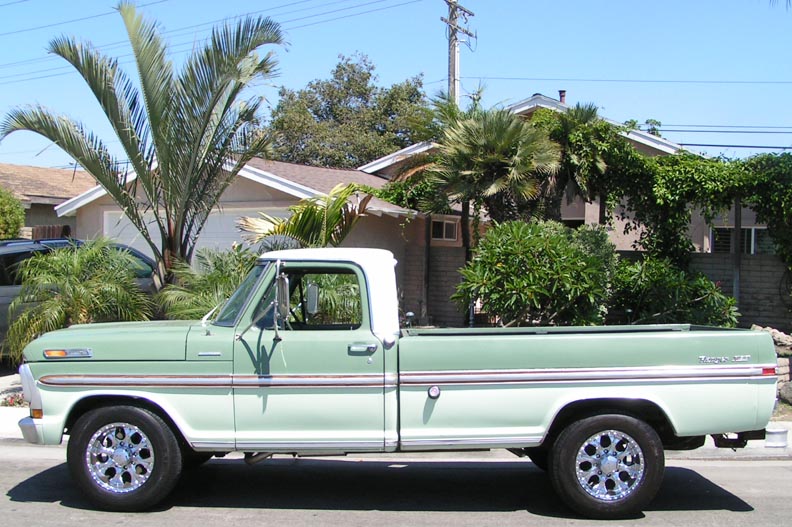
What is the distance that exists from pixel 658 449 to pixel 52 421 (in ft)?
15.1

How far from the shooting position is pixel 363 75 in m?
39.3

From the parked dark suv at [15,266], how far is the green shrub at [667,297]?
26.0ft

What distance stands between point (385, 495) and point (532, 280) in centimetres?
548

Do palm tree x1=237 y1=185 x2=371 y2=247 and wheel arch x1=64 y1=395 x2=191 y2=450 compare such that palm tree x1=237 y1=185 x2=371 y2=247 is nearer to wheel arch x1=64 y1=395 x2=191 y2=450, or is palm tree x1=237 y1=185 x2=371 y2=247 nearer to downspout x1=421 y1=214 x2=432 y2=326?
downspout x1=421 y1=214 x2=432 y2=326

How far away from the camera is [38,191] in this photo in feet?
78.9

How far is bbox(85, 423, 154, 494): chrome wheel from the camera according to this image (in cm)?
590

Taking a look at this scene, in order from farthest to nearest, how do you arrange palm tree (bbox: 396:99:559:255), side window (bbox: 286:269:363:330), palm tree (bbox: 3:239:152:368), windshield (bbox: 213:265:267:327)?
palm tree (bbox: 396:99:559:255) → palm tree (bbox: 3:239:152:368) → side window (bbox: 286:269:363:330) → windshield (bbox: 213:265:267:327)

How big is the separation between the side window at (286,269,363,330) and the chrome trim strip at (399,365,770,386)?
28.8 inches

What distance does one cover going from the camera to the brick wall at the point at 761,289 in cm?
1347

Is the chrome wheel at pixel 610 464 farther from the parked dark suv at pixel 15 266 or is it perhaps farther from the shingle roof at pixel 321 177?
the shingle roof at pixel 321 177

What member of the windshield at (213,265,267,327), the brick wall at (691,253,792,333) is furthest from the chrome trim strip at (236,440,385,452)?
the brick wall at (691,253,792,333)

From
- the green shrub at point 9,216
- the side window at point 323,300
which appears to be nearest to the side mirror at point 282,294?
the side window at point 323,300

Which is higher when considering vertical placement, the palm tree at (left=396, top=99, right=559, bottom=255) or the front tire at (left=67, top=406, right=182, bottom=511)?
the palm tree at (left=396, top=99, right=559, bottom=255)

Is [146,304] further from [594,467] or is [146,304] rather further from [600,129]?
[600,129]
